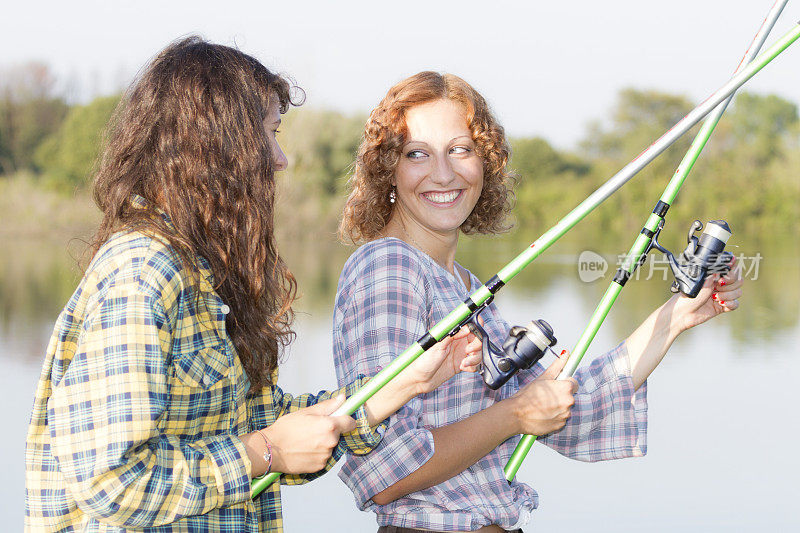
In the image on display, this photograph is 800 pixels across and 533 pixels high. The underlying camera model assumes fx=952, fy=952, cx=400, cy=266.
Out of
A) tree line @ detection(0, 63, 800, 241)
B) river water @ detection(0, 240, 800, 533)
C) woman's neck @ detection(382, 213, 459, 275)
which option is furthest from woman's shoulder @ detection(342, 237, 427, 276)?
tree line @ detection(0, 63, 800, 241)

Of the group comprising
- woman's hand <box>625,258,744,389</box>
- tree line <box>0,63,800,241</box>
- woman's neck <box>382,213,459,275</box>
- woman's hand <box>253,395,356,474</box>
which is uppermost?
tree line <box>0,63,800,241</box>

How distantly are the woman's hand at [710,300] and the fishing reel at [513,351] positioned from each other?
48cm

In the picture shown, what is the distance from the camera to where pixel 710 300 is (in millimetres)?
2398

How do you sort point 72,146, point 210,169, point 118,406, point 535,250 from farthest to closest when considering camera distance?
point 72,146
point 535,250
point 210,169
point 118,406

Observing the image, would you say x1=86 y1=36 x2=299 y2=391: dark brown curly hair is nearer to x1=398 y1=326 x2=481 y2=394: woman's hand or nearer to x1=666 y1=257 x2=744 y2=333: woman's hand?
x1=398 y1=326 x2=481 y2=394: woman's hand

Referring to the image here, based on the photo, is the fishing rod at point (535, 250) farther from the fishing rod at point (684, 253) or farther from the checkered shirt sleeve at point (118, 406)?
the checkered shirt sleeve at point (118, 406)

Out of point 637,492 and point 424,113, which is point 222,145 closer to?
point 424,113

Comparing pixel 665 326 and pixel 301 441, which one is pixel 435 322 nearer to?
pixel 301 441

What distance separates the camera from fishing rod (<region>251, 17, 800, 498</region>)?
182 centimetres

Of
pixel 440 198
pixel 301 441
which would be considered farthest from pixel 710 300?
pixel 301 441

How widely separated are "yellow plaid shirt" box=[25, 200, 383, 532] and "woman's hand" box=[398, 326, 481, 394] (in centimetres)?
36

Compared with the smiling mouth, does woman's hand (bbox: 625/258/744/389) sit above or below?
below

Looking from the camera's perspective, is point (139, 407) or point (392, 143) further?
point (392, 143)

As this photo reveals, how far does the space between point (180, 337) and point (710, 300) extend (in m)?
1.43
